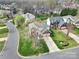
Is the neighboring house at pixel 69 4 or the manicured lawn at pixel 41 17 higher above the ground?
the neighboring house at pixel 69 4

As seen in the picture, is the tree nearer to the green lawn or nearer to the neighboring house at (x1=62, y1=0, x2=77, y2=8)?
the green lawn

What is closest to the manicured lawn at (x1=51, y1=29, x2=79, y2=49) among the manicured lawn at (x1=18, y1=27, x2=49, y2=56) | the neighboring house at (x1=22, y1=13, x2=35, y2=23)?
the manicured lawn at (x1=18, y1=27, x2=49, y2=56)

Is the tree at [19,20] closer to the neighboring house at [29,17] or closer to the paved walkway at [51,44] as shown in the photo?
the neighboring house at [29,17]

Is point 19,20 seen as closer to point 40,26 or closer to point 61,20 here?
point 40,26

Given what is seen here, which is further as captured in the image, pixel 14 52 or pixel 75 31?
pixel 75 31

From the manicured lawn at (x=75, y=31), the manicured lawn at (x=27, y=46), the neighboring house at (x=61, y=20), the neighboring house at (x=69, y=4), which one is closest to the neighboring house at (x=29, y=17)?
the manicured lawn at (x=27, y=46)

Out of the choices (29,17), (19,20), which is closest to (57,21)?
(29,17)
